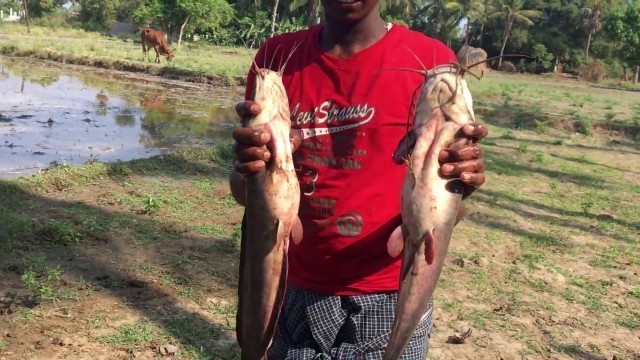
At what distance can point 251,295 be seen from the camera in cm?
204

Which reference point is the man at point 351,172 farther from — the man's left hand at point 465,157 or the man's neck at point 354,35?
the man's left hand at point 465,157

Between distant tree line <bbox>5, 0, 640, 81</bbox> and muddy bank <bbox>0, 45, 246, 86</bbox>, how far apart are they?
53.2 ft

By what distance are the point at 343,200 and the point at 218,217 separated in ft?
16.3

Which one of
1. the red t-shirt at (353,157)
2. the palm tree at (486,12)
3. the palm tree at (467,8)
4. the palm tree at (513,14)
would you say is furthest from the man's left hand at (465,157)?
the palm tree at (467,8)

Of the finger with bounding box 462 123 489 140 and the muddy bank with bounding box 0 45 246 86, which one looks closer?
the finger with bounding box 462 123 489 140

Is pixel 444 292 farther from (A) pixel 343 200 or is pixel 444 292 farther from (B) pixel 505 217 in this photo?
(A) pixel 343 200

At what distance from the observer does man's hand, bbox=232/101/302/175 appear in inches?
72.7

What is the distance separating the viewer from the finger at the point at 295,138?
205 cm

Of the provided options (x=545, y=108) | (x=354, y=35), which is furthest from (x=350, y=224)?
(x=545, y=108)

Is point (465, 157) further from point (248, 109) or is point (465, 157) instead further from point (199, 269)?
point (199, 269)

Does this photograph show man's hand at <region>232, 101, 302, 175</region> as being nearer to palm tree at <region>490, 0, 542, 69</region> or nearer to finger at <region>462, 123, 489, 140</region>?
→ finger at <region>462, 123, 489, 140</region>

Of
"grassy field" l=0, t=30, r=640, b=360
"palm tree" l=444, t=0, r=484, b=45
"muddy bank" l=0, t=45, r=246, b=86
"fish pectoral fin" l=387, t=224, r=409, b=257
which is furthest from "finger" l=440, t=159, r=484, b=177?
"palm tree" l=444, t=0, r=484, b=45

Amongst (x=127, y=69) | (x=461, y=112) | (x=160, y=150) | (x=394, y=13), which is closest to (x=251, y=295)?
(x=461, y=112)

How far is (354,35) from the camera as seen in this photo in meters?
2.13
